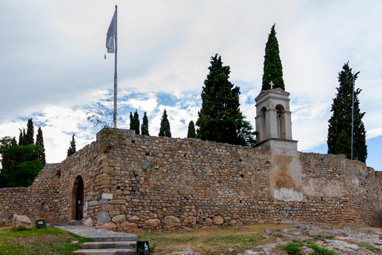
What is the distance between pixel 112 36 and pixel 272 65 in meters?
9.31

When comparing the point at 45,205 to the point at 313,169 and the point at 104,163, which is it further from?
the point at 313,169

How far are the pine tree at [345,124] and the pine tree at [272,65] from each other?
362 inches

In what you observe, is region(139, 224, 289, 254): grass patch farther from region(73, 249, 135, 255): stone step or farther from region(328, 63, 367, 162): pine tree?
region(328, 63, 367, 162): pine tree

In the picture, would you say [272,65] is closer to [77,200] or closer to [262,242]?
[262,242]

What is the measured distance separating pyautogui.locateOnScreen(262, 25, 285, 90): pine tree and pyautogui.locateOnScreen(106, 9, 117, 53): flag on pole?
28.9 feet

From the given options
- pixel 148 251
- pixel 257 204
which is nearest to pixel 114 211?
pixel 148 251

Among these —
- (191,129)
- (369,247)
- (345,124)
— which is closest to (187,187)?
(369,247)

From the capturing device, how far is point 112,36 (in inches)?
659

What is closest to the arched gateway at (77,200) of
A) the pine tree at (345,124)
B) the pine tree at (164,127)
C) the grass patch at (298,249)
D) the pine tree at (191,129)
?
the grass patch at (298,249)

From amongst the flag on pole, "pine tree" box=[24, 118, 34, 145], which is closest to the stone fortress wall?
the flag on pole

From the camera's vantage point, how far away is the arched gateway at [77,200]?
54.5 ft

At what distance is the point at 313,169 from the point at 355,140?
416 inches

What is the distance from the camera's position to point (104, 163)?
14.0m

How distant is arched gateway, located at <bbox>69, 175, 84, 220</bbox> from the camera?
16.6 metres
